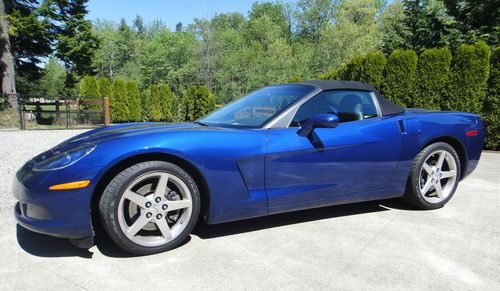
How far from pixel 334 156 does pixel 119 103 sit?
1981cm

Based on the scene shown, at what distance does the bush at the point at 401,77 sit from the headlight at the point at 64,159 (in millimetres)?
8384

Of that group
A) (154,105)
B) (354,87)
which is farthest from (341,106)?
(154,105)

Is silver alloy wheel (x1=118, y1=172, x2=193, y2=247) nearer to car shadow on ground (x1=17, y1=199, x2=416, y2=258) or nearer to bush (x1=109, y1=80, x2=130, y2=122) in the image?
car shadow on ground (x1=17, y1=199, x2=416, y2=258)

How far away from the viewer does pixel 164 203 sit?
103 inches

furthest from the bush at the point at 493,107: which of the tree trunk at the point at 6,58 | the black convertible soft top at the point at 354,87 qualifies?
the tree trunk at the point at 6,58

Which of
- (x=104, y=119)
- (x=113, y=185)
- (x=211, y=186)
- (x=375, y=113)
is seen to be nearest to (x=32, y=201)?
(x=113, y=185)

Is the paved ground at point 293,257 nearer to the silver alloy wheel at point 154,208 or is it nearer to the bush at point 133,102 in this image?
the silver alloy wheel at point 154,208

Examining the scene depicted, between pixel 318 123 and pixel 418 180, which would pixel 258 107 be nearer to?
pixel 318 123

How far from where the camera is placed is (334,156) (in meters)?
3.09

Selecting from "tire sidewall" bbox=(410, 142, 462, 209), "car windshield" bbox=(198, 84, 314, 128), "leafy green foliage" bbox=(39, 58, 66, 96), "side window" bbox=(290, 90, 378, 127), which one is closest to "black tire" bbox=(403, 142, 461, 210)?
"tire sidewall" bbox=(410, 142, 462, 209)

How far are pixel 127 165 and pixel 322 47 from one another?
3817cm

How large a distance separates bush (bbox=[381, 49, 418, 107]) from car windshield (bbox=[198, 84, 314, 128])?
6443mm

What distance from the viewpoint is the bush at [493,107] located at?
776 cm

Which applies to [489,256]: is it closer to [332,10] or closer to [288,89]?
[288,89]
